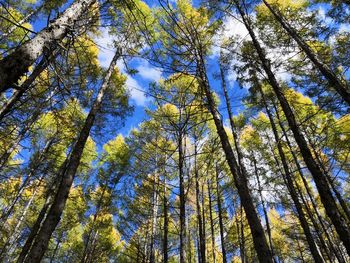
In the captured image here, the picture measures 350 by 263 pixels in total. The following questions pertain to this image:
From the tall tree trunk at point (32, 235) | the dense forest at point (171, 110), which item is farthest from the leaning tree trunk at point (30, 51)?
the tall tree trunk at point (32, 235)

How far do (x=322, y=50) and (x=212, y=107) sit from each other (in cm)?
680

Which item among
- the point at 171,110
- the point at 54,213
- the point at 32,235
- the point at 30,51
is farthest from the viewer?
the point at 171,110

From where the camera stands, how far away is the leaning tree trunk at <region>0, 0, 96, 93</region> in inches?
76.2

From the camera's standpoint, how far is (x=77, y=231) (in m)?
19.1

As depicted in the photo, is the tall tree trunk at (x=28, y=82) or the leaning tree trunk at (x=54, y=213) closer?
the tall tree trunk at (x=28, y=82)

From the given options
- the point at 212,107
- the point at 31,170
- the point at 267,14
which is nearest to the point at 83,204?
the point at 31,170

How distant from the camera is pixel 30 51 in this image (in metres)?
2.21

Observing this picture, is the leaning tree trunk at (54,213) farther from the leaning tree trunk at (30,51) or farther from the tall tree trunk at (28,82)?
the leaning tree trunk at (30,51)

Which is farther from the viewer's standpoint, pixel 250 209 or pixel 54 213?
pixel 54 213

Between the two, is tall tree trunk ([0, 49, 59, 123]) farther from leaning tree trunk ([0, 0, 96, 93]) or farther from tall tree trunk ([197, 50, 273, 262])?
tall tree trunk ([197, 50, 273, 262])

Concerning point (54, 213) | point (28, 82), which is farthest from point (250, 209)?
point (28, 82)

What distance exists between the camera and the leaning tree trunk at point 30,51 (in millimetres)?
1937

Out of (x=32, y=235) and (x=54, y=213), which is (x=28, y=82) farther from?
(x=32, y=235)

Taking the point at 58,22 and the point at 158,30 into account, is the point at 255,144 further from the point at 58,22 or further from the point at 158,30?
the point at 58,22
